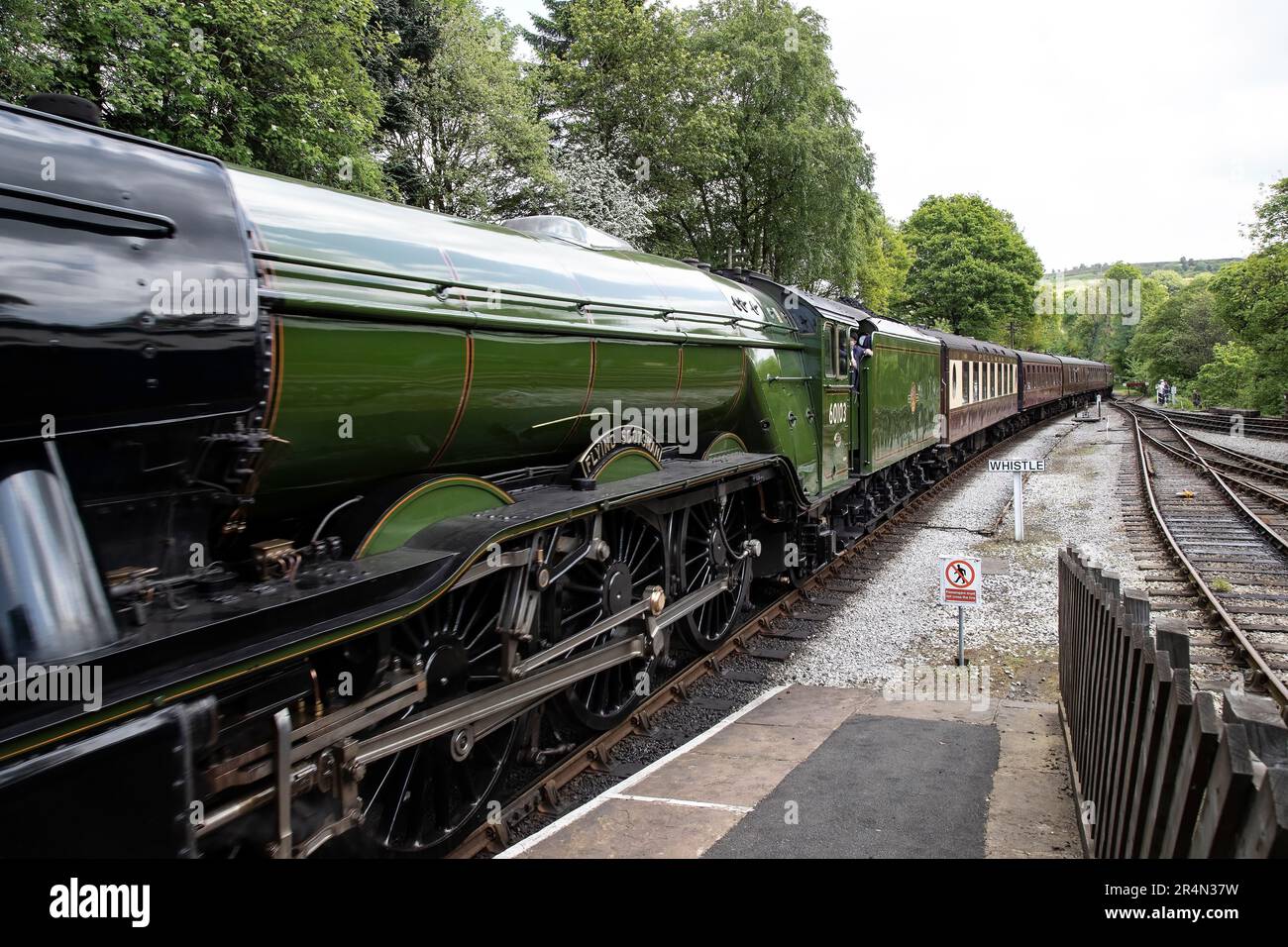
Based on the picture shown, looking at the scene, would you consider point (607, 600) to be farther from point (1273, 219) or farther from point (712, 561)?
point (1273, 219)

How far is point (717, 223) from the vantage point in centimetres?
2758

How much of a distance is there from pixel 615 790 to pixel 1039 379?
34310 mm

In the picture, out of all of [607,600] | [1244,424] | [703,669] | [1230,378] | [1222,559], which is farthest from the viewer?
[1230,378]

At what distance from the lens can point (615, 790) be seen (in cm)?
461

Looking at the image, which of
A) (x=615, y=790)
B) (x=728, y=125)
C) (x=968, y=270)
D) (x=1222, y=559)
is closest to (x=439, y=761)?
(x=615, y=790)

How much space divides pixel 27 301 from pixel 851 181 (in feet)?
90.6

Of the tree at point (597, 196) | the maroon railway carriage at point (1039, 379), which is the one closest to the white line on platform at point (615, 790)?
the tree at point (597, 196)

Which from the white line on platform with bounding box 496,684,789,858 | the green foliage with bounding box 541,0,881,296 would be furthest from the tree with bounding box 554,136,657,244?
the white line on platform with bounding box 496,684,789,858

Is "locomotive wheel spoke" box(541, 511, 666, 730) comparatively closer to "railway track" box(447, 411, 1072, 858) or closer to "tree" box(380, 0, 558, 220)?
"railway track" box(447, 411, 1072, 858)

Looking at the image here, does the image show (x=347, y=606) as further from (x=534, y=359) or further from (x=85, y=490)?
(x=534, y=359)

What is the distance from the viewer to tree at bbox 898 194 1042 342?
51844mm

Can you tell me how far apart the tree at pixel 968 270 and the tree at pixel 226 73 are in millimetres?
45733

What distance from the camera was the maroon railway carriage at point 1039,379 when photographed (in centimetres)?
3042

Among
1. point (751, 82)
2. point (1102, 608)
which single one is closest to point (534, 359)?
point (1102, 608)
